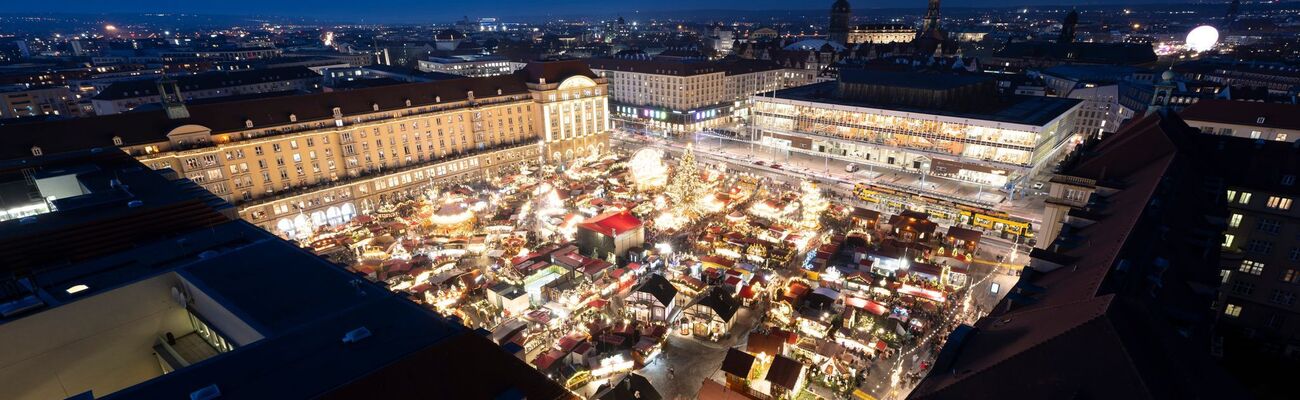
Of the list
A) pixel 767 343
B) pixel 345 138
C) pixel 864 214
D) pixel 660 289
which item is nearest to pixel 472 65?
pixel 345 138

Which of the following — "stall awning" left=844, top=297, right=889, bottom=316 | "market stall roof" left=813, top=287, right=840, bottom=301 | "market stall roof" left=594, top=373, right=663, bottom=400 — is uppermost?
"market stall roof" left=594, top=373, right=663, bottom=400

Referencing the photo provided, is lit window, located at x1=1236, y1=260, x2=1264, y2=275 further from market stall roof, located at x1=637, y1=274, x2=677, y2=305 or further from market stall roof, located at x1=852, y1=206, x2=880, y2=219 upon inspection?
market stall roof, located at x1=637, y1=274, x2=677, y2=305

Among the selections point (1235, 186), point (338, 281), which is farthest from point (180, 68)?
point (1235, 186)

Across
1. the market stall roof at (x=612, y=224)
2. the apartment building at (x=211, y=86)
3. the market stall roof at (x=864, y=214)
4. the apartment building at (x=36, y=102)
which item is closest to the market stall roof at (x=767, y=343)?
the market stall roof at (x=612, y=224)

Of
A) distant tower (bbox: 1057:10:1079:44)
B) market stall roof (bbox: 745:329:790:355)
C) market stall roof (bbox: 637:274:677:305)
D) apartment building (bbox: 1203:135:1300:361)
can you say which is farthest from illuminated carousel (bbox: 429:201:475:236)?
distant tower (bbox: 1057:10:1079:44)

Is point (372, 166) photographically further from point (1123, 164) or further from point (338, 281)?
point (1123, 164)

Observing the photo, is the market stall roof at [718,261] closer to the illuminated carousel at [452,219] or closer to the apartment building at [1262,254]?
the illuminated carousel at [452,219]
